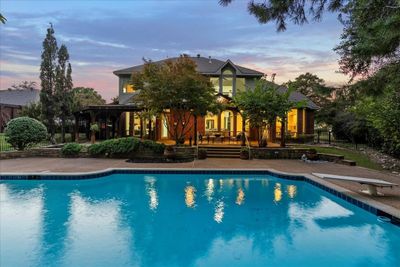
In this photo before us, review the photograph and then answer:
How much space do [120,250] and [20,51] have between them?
1121 inches

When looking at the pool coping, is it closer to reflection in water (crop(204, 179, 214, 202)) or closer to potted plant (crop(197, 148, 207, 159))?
reflection in water (crop(204, 179, 214, 202))

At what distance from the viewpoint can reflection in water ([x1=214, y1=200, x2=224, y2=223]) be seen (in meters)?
8.53

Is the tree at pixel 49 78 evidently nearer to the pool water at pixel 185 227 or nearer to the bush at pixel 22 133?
the bush at pixel 22 133

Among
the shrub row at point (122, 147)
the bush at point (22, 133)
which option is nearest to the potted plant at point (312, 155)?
the shrub row at point (122, 147)

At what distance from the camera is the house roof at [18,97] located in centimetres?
4542

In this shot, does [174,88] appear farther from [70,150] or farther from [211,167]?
[70,150]

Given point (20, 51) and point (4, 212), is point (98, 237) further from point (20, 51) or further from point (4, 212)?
point (20, 51)

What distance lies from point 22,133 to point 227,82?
590 inches

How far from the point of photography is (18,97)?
4719 centimetres

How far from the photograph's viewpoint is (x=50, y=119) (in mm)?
22672

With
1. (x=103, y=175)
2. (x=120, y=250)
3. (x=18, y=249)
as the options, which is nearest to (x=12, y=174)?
(x=103, y=175)

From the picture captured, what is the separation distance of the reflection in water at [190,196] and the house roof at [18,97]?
39.9m

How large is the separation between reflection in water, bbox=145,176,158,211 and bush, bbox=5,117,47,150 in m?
8.60

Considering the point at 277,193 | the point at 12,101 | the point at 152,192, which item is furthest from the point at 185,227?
the point at 12,101
